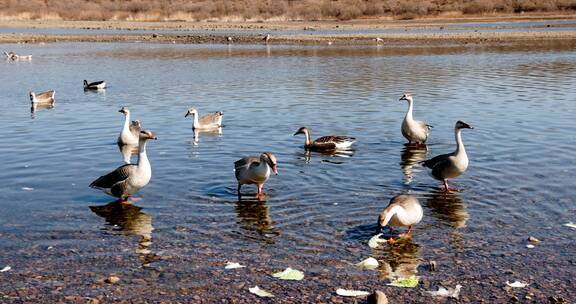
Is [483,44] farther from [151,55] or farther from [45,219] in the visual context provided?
[45,219]

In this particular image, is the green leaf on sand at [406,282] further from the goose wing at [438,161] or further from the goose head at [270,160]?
the goose wing at [438,161]

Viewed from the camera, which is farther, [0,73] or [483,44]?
[483,44]

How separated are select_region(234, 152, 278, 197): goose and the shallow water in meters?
0.50

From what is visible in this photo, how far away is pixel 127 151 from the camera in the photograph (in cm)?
1992

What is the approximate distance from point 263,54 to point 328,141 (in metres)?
35.6

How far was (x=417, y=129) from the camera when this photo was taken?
19.5 metres

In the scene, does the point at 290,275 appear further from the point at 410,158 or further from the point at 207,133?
the point at 207,133

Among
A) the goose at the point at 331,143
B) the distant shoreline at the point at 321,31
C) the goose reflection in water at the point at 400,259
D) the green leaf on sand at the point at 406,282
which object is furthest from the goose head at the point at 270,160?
the distant shoreline at the point at 321,31

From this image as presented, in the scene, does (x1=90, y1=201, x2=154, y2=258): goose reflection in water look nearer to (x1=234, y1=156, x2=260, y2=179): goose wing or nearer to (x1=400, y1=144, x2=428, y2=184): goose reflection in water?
(x1=234, y1=156, x2=260, y2=179): goose wing

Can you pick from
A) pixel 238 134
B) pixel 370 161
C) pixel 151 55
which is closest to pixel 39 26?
pixel 151 55

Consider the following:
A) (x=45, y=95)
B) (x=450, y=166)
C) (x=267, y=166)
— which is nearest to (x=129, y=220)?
(x=267, y=166)

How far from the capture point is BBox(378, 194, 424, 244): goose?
11.1 meters

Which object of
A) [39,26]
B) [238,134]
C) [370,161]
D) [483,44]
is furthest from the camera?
[39,26]

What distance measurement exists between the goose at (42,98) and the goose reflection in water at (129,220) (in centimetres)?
1572
